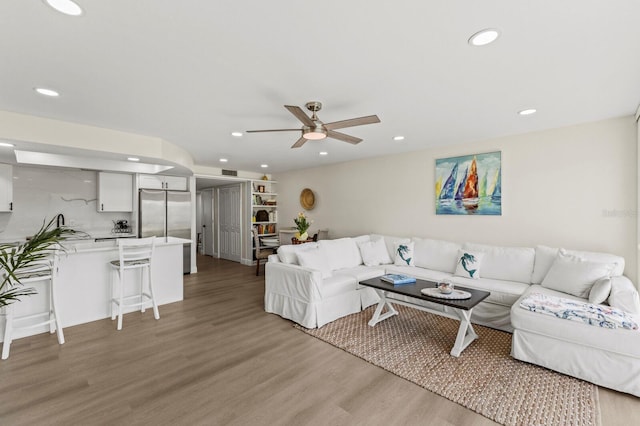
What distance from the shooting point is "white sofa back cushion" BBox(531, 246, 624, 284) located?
3096 millimetres

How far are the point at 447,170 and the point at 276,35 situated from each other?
3.72m

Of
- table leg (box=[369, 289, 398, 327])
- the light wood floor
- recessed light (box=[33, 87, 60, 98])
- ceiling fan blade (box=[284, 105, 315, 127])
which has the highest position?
recessed light (box=[33, 87, 60, 98])

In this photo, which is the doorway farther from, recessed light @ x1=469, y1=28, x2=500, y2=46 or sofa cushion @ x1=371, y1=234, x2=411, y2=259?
recessed light @ x1=469, y1=28, x2=500, y2=46

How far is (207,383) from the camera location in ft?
7.54

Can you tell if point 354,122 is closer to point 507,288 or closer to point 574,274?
point 507,288

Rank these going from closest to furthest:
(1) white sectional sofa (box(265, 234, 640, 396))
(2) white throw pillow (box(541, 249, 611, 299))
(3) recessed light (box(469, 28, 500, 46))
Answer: (3) recessed light (box(469, 28, 500, 46))
(1) white sectional sofa (box(265, 234, 640, 396))
(2) white throw pillow (box(541, 249, 611, 299))

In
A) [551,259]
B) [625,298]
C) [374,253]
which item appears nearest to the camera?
[625,298]

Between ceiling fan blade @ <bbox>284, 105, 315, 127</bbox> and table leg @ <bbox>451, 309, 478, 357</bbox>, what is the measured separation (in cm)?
236

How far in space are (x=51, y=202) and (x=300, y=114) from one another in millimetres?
5129

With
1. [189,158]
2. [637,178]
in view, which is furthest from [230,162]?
[637,178]

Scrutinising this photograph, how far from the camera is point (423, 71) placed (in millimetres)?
2232

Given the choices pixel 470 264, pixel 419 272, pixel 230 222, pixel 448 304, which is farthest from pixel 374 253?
pixel 230 222

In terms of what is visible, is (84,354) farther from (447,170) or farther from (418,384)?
(447,170)

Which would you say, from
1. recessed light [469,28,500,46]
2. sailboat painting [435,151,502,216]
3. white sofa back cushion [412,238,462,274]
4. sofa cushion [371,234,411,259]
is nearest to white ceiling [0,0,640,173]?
recessed light [469,28,500,46]
